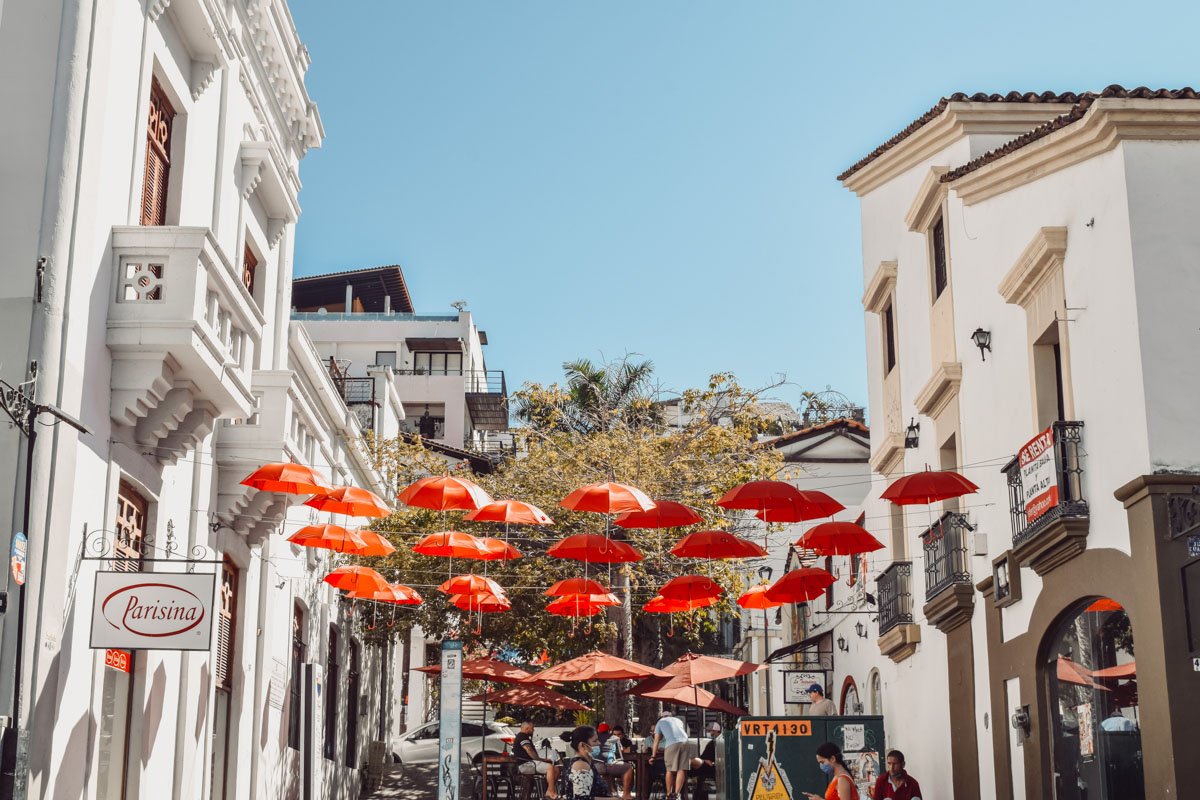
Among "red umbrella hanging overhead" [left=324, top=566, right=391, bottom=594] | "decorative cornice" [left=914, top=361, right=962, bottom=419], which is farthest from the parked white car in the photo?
"decorative cornice" [left=914, top=361, right=962, bottom=419]

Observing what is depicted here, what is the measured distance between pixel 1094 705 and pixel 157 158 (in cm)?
1125

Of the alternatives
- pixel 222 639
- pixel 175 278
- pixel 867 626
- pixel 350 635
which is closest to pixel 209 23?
pixel 175 278

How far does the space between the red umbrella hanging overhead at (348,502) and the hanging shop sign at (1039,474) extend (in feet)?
24.6

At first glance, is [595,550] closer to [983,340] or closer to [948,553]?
[948,553]

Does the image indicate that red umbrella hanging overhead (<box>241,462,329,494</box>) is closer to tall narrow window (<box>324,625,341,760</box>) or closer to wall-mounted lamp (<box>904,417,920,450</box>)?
tall narrow window (<box>324,625,341,760</box>)

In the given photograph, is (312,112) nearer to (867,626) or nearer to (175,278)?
(175,278)

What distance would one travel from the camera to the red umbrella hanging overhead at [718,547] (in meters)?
18.0

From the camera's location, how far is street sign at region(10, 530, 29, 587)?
397 inches

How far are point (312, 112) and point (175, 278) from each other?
7.79m

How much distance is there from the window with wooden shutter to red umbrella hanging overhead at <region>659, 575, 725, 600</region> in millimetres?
7434

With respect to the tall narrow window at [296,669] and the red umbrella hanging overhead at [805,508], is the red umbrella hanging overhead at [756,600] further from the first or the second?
the tall narrow window at [296,669]

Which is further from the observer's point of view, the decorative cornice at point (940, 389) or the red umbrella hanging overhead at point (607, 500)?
the decorative cornice at point (940, 389)

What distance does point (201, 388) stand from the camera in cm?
1334

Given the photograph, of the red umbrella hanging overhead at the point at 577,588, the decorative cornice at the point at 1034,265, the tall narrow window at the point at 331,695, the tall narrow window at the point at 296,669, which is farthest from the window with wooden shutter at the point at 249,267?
the decorative cornice at the point at 1034,265
